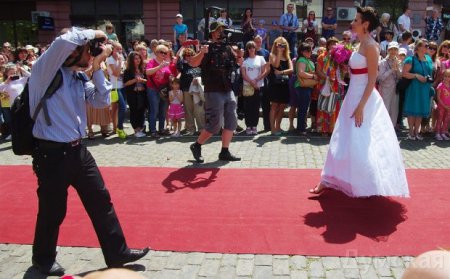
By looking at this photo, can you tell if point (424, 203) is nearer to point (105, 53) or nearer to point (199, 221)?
point (199, 221)

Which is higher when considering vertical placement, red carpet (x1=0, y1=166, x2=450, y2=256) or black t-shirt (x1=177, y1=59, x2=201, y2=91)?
black t-shirt (x1=177, y1=59, x2=201, y2=91)

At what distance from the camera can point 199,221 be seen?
4.82m

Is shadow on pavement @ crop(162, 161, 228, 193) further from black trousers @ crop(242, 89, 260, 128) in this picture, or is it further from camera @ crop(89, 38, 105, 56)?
camera @ crop(89, 38, 105, 56)

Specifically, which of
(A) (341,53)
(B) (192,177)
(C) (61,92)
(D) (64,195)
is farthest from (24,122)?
(A) (341,53)

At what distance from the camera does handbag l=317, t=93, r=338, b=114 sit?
29.2 ft

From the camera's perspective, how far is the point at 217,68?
6711mm

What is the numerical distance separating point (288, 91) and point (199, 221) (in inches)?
208

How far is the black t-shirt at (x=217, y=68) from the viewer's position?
674 cm

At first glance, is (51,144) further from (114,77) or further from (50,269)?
(114,77)

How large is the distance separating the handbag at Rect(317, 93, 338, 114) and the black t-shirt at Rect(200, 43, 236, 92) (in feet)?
9.32

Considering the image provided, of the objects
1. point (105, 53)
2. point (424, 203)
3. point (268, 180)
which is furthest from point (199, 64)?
point (424, 203)

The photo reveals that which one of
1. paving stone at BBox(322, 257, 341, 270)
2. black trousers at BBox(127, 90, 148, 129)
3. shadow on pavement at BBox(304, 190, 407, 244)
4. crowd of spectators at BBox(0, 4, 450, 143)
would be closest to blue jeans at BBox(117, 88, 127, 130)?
crowd of spectators at BBox(0, 4, 450, 143)

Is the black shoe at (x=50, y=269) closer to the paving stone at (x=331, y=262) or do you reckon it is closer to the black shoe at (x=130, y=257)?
the black shoe at (x=130, y=257)

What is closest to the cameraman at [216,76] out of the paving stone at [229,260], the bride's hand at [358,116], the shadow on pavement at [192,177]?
the shadow on pavement at [192,177]
